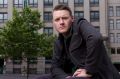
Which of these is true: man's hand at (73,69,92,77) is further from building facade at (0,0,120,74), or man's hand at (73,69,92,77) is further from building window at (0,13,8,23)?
building window at (0,13,8,23)

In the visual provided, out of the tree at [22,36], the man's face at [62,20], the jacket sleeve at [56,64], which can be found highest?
the man's face at [62,20]

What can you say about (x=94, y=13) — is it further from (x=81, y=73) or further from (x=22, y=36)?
(x=81, y=73)

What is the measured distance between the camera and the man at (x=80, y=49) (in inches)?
98.3

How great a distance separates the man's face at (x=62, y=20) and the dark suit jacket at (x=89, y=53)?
83mm

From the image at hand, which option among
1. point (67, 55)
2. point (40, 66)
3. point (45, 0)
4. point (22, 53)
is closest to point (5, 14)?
point (45, 0)

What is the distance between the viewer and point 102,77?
2494 millimetres

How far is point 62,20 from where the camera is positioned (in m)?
2.58

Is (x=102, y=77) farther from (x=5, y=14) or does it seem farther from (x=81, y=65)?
(x=5, y=14)

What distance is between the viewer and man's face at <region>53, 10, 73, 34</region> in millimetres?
2576

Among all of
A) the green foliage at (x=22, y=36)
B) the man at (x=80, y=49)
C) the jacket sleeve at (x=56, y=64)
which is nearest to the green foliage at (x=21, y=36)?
the green foliage at (x=22, y=36)

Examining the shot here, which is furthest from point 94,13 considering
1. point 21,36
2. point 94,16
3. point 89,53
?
point 89,53

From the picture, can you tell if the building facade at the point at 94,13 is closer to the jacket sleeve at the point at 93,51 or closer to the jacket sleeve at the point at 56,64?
the jacket sleeve at the point at 56,64

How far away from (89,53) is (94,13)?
68.3m

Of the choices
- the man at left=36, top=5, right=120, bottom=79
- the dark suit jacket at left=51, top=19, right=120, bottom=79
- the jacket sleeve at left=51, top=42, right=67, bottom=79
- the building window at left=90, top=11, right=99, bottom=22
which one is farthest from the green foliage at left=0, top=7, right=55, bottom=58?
the building window at left=90, top=11, right=99, bottom=22
